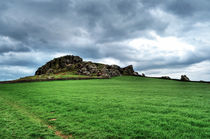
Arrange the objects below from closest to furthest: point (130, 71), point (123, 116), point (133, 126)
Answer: point (133, 126)
point (123, 116)
point (130, 71)

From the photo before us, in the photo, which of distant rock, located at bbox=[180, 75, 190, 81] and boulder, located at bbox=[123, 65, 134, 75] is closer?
distant rock, located at bbox=[180, 75, 190, 81]

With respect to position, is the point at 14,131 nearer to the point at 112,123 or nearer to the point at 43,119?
the point at 43,119

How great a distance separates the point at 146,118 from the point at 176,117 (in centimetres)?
221

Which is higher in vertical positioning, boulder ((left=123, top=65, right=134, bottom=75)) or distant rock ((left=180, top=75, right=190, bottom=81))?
boulder ((left=123, top=65, right=134, bottom=75))

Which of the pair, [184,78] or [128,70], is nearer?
[184,78]

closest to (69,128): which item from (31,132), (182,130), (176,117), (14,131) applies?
(31,132)

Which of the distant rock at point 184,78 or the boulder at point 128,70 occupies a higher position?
the boulder at point 128,70

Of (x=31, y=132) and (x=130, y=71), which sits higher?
(x=130, y=71)

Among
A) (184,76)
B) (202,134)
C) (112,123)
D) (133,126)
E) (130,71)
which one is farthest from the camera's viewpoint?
(130,71)

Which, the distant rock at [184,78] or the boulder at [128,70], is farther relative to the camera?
the boulder at [128,70]

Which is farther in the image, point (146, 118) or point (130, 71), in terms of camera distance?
point (130, 71)

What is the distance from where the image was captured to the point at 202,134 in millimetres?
6941

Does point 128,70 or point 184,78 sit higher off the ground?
point 128,70

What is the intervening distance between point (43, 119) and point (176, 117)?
1032 centimetres
